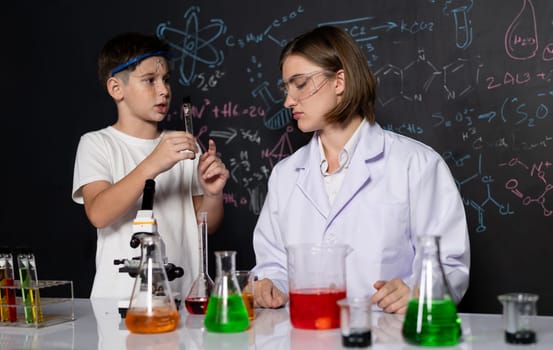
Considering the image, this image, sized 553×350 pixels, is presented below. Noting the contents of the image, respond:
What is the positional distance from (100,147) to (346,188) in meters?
0.90

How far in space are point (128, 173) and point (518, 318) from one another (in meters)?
1.44

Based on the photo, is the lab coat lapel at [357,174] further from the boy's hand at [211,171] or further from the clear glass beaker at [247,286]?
the clear glass beaker at [247,286]

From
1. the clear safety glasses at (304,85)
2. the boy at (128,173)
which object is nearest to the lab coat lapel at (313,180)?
the clear safety glasses at (304,85)

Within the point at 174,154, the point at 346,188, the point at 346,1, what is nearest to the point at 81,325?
the point at 174,154

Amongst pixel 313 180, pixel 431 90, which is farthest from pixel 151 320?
pixel 431 90

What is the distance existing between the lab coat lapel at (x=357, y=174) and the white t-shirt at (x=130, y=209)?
24.7 inches

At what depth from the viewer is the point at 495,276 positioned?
2828 mm

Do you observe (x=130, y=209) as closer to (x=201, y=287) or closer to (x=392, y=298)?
(x=201, y=287)

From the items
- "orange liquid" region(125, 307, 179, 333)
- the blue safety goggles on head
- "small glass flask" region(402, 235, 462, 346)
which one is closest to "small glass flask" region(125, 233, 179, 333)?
"orange liquid" region(125, 307, 179, 333)

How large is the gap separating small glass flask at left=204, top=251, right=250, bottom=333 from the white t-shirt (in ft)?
2.93

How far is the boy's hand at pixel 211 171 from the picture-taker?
2.10 meters

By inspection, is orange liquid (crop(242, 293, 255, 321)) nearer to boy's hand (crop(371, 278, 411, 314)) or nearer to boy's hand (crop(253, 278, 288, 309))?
boy's hand (crop(253, 278, 288, 309))

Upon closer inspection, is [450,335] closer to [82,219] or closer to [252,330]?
[252,330]

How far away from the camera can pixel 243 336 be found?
1361 mm
